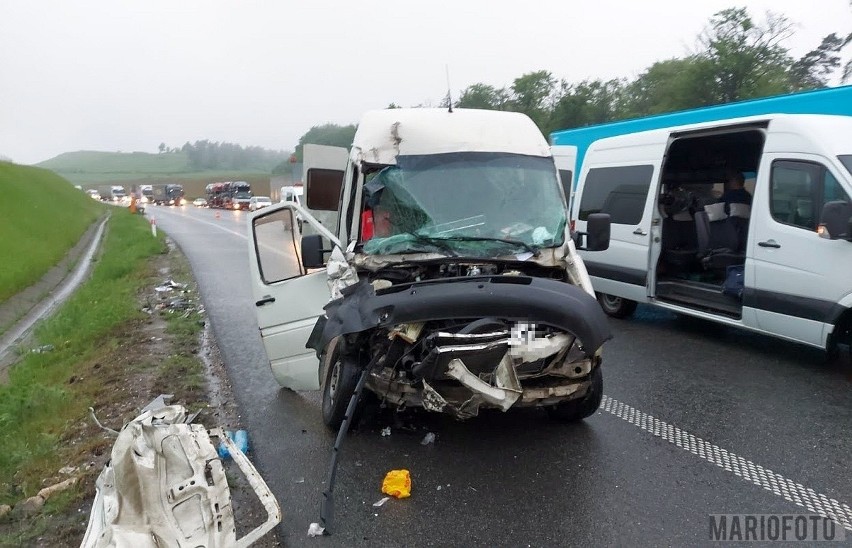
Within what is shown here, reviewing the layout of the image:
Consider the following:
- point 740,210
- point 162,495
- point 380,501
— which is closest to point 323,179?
point 380,501

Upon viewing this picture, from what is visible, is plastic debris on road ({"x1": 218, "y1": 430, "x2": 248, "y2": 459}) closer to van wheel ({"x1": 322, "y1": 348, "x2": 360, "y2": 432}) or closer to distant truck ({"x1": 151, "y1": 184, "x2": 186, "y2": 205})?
van wheel ({"x1": 322, "y1": 348, "x2": 360, "y2": 432})

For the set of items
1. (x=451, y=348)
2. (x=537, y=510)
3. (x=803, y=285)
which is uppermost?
(x=451, y=348)

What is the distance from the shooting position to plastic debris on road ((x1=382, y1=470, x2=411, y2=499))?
13.0 feet

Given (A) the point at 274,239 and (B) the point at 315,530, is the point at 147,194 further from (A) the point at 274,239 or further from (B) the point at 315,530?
(B) the point at 315,530

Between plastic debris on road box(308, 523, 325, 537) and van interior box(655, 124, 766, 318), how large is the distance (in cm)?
550

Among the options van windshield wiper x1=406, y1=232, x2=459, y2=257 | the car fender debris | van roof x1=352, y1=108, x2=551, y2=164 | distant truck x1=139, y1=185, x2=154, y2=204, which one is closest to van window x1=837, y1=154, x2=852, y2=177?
van roof x1=352, y1=108, x2=551, y2=164

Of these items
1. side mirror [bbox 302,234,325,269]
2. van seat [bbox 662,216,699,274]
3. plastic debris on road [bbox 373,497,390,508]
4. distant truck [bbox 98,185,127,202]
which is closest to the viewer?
plastic debris on road [bbox 373,497,390,508]

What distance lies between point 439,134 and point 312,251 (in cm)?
141

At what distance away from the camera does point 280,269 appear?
5574 mm

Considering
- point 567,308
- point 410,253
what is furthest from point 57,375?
point 567,308

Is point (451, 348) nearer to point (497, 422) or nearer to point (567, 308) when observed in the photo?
point (567, 308)

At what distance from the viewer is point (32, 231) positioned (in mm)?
24547

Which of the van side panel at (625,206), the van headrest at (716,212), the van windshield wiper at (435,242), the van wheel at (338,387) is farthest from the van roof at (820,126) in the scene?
the van wheel at (338,387)

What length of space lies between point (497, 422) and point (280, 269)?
7.49ft
